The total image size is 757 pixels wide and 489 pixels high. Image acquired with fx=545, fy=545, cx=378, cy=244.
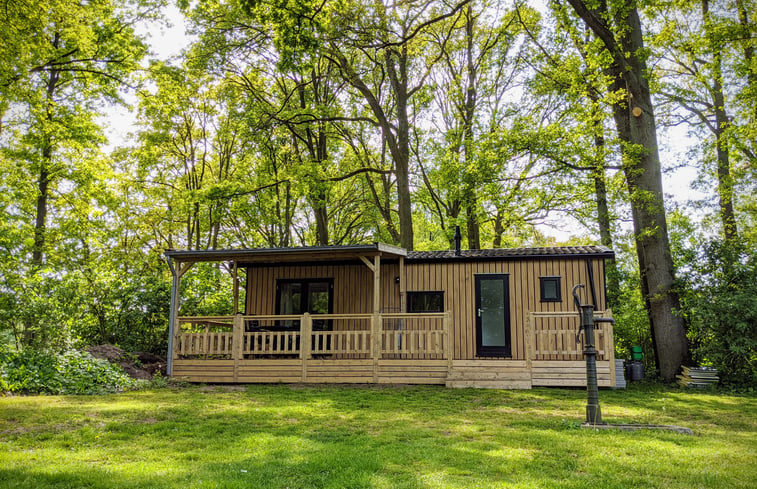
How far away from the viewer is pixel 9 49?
1167cm

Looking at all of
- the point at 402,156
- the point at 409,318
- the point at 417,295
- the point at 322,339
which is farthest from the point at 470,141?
the point at 322,339

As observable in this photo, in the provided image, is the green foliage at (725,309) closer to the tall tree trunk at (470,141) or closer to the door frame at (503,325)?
the door frame at (503,325)

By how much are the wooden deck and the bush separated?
5.99ft

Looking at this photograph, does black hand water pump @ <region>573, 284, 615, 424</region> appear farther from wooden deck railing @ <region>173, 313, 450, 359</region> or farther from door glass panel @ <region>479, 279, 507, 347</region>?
door glass panel @ <region>479, 279, 507, 347</region>

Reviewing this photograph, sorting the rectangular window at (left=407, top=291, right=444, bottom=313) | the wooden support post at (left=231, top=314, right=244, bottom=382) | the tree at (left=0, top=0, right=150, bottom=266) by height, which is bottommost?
the wooden support post at (left=231, top=314, right=244, bottom=382)

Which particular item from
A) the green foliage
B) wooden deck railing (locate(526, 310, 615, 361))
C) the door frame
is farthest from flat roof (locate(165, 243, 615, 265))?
the green foliage

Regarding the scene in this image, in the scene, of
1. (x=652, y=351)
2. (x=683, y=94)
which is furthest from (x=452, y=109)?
(x=652, y=351)

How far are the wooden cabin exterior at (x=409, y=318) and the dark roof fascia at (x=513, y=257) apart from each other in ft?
0.09

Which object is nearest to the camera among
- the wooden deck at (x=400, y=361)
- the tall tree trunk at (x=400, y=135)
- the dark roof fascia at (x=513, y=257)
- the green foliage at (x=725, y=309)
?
the wooden deck at (x=400, y=361)

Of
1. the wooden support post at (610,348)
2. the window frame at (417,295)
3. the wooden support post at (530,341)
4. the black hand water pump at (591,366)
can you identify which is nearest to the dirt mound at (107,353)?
the window frame at (417,295)

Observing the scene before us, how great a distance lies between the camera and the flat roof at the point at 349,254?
38.5ft

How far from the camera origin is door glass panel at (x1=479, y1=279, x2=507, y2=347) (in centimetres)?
1255

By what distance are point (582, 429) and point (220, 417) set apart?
442 cm

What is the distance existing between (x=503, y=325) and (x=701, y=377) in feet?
13.4
